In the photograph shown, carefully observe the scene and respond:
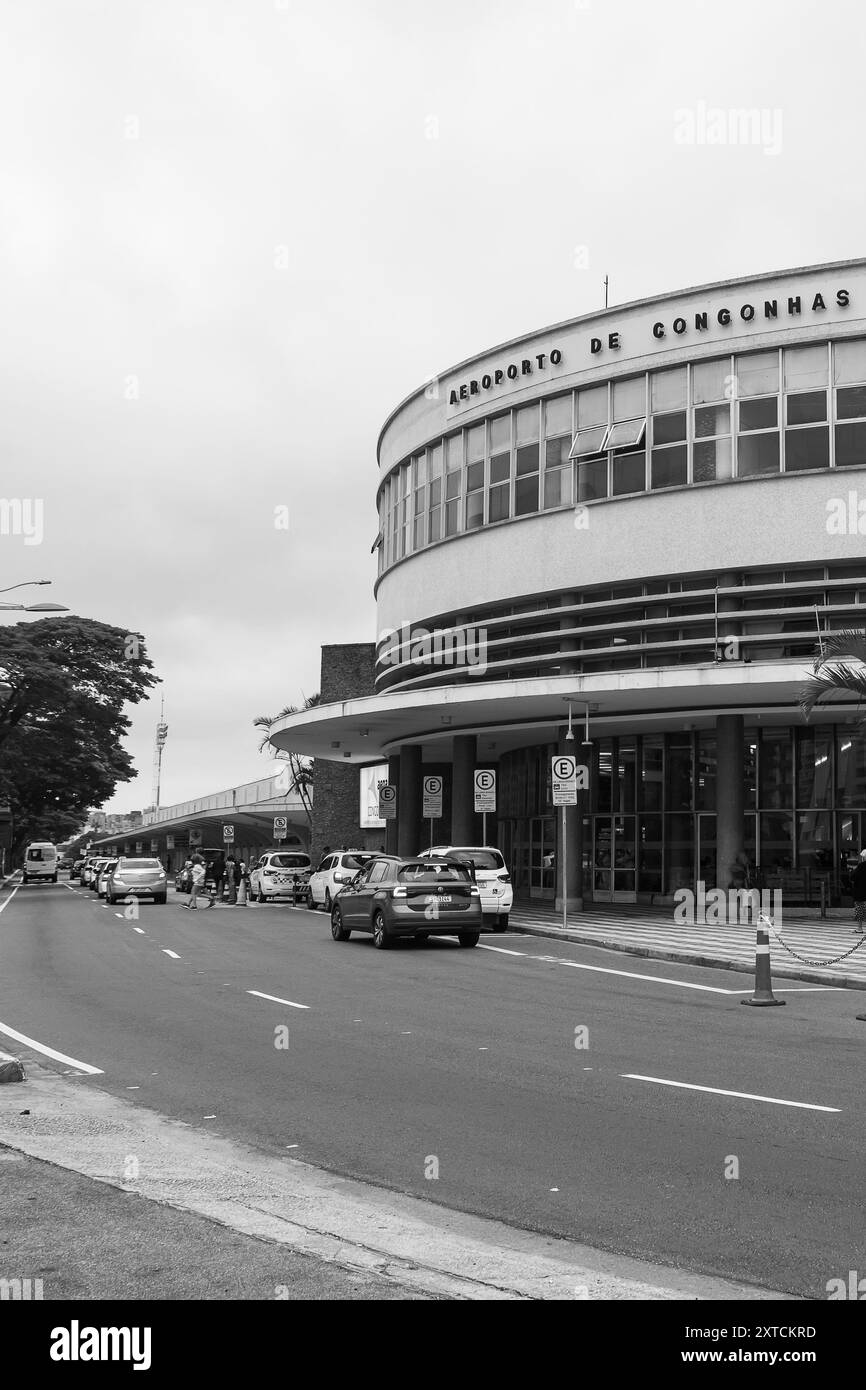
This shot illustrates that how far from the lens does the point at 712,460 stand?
32.3 metres

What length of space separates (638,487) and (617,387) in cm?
285

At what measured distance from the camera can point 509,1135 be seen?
848 centimetres

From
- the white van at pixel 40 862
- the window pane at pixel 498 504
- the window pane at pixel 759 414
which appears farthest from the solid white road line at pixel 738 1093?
the white van at pixel 40 862

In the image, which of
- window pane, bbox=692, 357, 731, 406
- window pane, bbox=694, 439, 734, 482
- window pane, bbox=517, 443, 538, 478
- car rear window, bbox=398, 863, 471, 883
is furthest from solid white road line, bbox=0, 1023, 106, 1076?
window pane, bbox=517, 443, 538, 478

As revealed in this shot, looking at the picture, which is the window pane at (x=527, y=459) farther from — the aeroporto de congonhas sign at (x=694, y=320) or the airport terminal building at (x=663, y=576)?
the aeroporto de congonhas sign at (x=694, y=320)

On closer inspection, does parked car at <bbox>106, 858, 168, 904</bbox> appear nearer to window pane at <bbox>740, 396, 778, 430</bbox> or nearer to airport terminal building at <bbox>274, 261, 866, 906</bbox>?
airport terminal building at <bbox>274, 261, 866, 906</bbox>

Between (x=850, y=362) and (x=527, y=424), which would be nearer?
(x=850, y=362)

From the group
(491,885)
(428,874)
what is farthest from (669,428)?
(428,874)

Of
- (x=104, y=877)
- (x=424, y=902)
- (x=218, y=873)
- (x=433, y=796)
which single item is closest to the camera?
(x=424, y=902)

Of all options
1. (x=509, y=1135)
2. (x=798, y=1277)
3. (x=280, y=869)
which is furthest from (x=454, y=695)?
(x=798, y=1277)

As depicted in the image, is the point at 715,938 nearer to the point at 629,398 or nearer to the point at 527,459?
the point at 629,398

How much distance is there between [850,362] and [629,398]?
18.5ft
